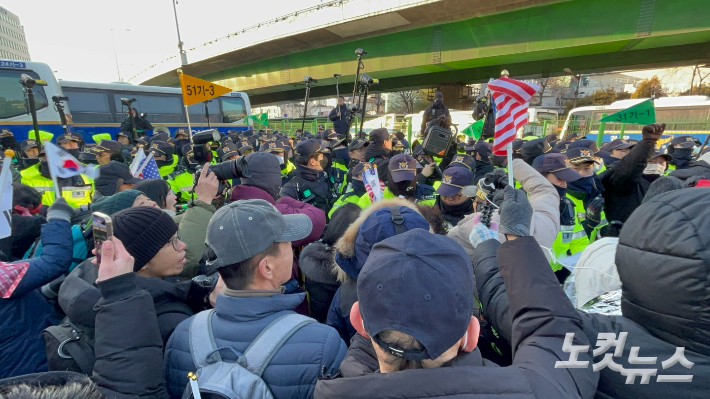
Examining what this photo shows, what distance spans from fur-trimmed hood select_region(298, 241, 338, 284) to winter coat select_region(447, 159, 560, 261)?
0.76 metres

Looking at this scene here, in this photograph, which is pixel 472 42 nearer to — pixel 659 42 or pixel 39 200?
pixel 659 42

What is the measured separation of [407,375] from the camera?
83 centimetres

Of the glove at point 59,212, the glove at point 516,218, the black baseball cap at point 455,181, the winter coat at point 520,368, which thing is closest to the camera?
the winter coat at point 520,368

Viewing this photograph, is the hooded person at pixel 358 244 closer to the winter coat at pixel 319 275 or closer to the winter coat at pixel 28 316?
the winter coat at pixel 319 275

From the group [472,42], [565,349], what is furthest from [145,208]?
[472,42]

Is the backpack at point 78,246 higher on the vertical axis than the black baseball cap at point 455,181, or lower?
lower

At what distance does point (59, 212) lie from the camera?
2.18m

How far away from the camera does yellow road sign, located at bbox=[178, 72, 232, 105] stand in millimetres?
4793

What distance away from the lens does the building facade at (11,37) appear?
246ft

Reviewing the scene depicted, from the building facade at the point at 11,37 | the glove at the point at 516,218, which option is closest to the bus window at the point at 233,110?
the glove at the point at 516,218

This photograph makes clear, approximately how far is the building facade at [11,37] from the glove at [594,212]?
103 meters

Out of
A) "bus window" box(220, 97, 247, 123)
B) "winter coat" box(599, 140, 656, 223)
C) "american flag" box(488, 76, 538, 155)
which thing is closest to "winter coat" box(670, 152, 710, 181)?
"winter coat" box(599, 140, 656, 223)

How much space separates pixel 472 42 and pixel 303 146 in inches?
500

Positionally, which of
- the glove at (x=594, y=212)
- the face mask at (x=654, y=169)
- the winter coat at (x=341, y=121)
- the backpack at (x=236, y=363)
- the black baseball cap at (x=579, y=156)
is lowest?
the glove at (x=594, y=212)
